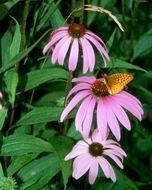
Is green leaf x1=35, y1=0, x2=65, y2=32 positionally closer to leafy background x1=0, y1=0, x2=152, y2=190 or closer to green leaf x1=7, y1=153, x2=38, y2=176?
leafy background x1=0, y1=0, x2=152, y2=190

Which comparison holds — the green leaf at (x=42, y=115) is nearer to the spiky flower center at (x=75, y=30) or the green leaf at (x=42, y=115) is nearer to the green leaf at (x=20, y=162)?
the green leaf at (x=20, y=162)

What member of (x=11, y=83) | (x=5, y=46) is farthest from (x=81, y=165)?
(x=5, y=46)

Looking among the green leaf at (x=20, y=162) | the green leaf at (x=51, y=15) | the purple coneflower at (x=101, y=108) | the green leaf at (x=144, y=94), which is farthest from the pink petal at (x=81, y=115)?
the green leaf at (x=144, y=94)

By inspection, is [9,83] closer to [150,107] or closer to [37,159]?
[37,159]

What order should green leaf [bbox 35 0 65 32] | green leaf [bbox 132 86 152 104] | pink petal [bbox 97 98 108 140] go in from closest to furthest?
pink petal [bbox 97 98 108 140], green leaf [bbox 35 0 65 32], green leaf [bbox 132 86 152 104]

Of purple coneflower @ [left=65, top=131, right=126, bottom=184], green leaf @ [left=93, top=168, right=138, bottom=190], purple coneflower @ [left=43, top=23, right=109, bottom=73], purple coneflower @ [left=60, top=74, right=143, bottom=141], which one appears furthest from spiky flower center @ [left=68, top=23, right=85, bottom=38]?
green leaf @ [left=93, top=168, right=138, bottom=190]
